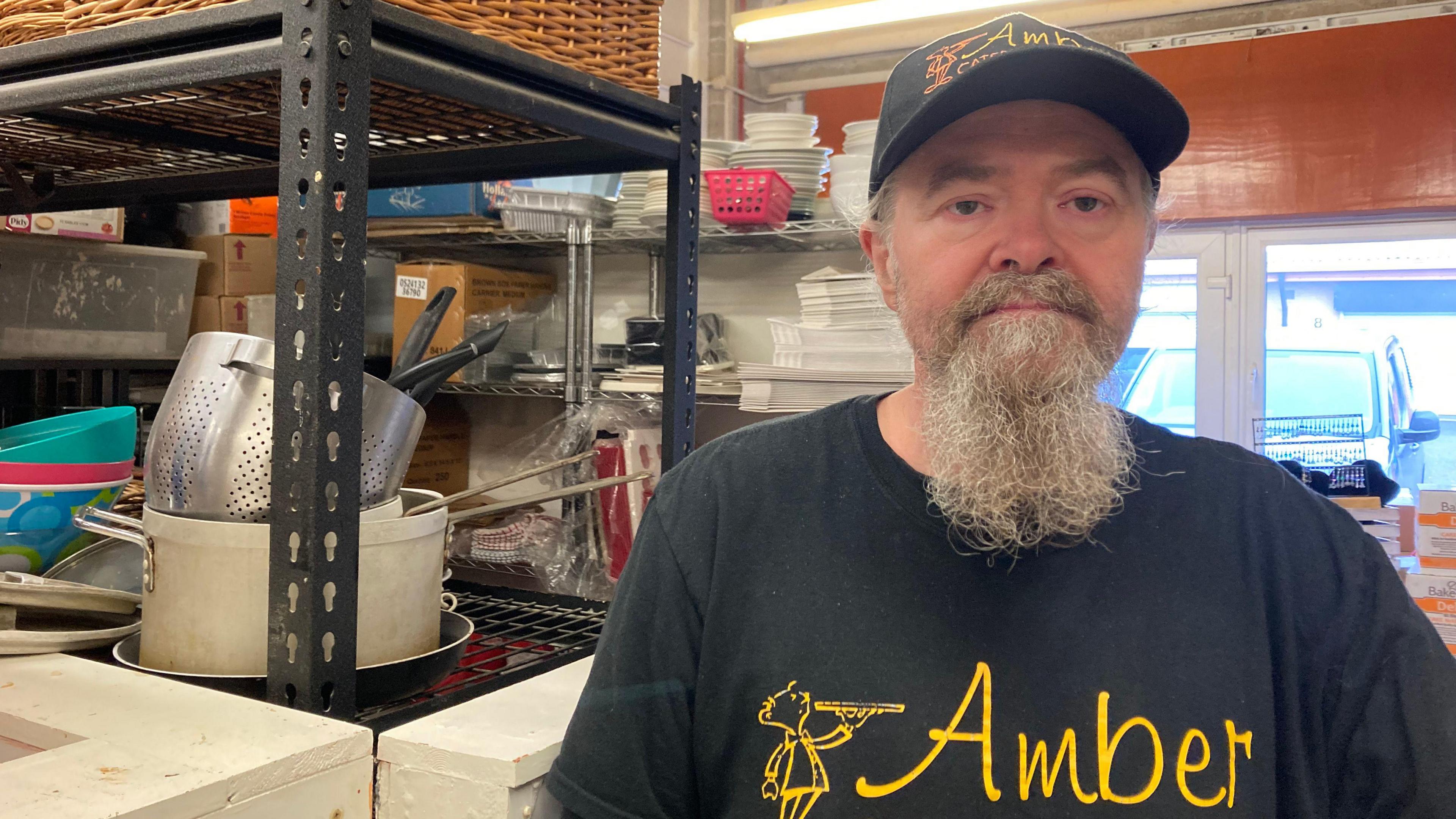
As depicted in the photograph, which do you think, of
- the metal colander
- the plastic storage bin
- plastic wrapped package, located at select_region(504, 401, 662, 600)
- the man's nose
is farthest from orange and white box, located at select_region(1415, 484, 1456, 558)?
the plastic storage bin

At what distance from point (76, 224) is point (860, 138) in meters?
1.93

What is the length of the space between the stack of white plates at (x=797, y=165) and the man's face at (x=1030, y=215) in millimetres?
2010

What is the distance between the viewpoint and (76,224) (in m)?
2.25

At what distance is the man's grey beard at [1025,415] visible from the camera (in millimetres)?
829

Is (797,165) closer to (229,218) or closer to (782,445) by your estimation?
(229,218)

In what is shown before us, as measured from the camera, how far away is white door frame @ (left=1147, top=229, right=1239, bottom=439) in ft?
12.0

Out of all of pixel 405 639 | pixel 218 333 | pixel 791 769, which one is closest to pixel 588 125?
pixel 218 333

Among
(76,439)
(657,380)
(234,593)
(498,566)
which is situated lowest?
(498,566)

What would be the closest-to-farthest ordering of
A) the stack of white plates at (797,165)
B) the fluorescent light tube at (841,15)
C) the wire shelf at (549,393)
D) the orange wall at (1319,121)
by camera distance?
1. the fluorescent light tube at (841,15)
2. the stack of white plates at (797,165)
3. the wire shelf at (549,393)
4. the orange wall at (1319,121)

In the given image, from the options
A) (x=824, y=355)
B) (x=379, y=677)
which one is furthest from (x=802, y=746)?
(x=824, y=355)

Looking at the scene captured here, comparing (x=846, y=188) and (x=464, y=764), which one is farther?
(x=846, y=188)

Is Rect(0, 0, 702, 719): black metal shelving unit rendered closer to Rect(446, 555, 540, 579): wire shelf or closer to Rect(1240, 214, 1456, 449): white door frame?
Rect(446, 555, 540, 579): wire shelf

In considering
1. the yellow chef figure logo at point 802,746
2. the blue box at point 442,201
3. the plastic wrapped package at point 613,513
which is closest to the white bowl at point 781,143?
the blue box at point 442,201

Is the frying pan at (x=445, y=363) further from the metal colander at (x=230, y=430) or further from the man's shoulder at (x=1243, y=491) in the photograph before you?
the man's shoulder at (x=1243, y=491)
